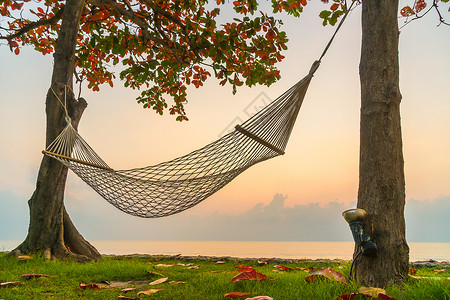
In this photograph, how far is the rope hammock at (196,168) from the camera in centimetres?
209

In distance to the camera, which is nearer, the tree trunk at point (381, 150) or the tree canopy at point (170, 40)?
the tree trunk at point (381, 150)

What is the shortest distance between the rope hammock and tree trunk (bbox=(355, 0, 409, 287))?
15.5 inches

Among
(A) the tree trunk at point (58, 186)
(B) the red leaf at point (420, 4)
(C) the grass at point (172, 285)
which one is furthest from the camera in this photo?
(A) the tree trunk at point (58, 186)

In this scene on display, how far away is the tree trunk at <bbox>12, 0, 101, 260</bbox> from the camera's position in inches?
110

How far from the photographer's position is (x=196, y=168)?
2.19m

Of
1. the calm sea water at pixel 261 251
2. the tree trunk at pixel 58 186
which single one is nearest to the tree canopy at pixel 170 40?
the tree trunk at pixel 58 186

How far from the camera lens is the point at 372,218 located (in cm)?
146

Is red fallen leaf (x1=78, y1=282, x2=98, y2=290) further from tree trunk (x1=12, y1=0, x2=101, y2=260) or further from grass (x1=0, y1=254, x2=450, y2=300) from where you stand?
tree trunk (x1=12, y1=0, x2=101, y2=260)

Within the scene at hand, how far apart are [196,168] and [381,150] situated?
116 cm

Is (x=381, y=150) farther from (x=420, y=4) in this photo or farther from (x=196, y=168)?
(x=420, y=4)

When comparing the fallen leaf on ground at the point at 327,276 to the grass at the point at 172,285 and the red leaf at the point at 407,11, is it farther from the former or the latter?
the red leaf at the point at 407,11

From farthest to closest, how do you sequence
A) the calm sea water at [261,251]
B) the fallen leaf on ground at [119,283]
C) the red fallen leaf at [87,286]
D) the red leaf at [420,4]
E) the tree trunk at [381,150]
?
the calm sea water at [261,251]
the red leaf at [420,4]
the fallen leaf on ground at [119,283]
the red fallen leaf at [87,286]
the tree trunk at [381,150]

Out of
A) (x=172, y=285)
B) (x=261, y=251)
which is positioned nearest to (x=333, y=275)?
(x=172, y=285)

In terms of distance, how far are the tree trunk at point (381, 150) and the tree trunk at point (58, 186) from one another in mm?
2365
